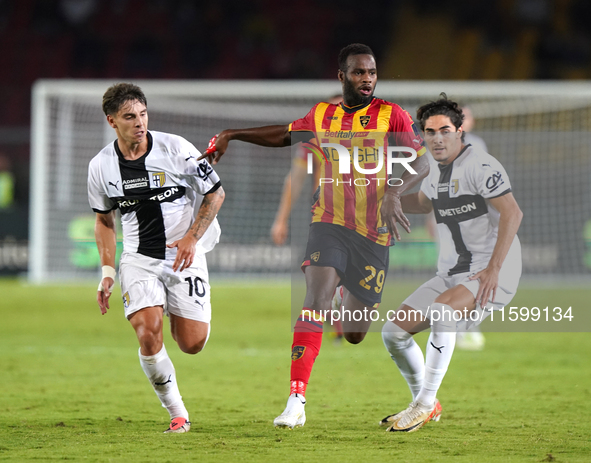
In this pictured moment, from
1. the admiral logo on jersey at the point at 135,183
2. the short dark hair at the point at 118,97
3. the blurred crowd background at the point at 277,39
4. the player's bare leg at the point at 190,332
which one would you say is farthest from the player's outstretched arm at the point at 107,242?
the blurred crowd background at the point at 277,39

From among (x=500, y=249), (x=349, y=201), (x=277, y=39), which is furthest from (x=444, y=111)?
(x=277, y=39)

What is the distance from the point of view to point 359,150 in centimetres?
460

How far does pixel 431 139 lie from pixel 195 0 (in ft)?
57.4

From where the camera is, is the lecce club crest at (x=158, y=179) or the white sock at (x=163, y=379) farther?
the lecce club crest at (x=158, y=179)

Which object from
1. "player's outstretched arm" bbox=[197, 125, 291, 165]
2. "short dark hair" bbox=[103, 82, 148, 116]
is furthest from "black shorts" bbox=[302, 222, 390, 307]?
"short dark hair" bbox=[103, 82, 148, 116]

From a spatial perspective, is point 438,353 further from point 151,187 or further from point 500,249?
point 151,187

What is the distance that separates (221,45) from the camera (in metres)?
20.0

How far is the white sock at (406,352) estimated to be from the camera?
14.9ft

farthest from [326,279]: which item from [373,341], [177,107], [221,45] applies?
[221,45]

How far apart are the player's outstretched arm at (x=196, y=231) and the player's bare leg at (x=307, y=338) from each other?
65 cm

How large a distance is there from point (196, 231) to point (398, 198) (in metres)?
1.16

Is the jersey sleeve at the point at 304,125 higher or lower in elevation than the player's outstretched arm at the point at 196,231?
higher

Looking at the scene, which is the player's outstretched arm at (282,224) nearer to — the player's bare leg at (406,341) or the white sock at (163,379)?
the player's bare leg at (406,341)

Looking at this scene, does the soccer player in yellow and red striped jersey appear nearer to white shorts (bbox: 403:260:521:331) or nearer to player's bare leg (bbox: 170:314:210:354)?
white shorts (bbox: 403:260:521:331)
